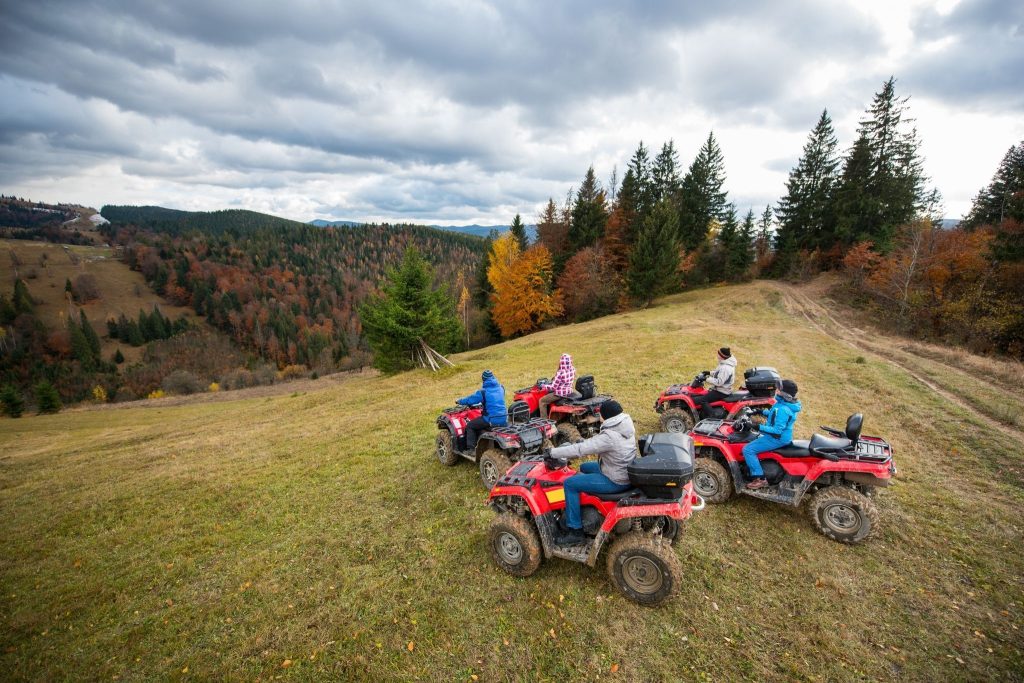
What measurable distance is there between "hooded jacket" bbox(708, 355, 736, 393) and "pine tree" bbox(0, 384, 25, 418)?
5157 cm

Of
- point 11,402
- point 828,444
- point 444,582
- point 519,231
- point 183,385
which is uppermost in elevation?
point 519,231

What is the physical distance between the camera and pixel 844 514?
536cm

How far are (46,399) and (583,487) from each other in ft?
176

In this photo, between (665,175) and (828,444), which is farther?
(665,175)

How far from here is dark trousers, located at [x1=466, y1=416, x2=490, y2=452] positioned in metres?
7.31

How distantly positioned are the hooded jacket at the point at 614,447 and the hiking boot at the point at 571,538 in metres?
0.93

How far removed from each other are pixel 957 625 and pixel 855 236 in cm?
4289

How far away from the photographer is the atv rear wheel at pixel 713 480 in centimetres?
614

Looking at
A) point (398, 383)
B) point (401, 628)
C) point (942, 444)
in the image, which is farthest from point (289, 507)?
point (942, 444)

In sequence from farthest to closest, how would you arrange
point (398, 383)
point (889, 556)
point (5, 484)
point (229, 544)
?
1. point (398, 383)
2. point (5, 484)
3. point (229, 544)
4. point (889, 556)

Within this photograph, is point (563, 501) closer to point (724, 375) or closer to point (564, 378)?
point (564, 378)

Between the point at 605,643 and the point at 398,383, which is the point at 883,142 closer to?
the point at 398,383

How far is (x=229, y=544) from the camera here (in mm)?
6273

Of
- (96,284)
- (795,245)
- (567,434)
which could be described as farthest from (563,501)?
(96,284)
